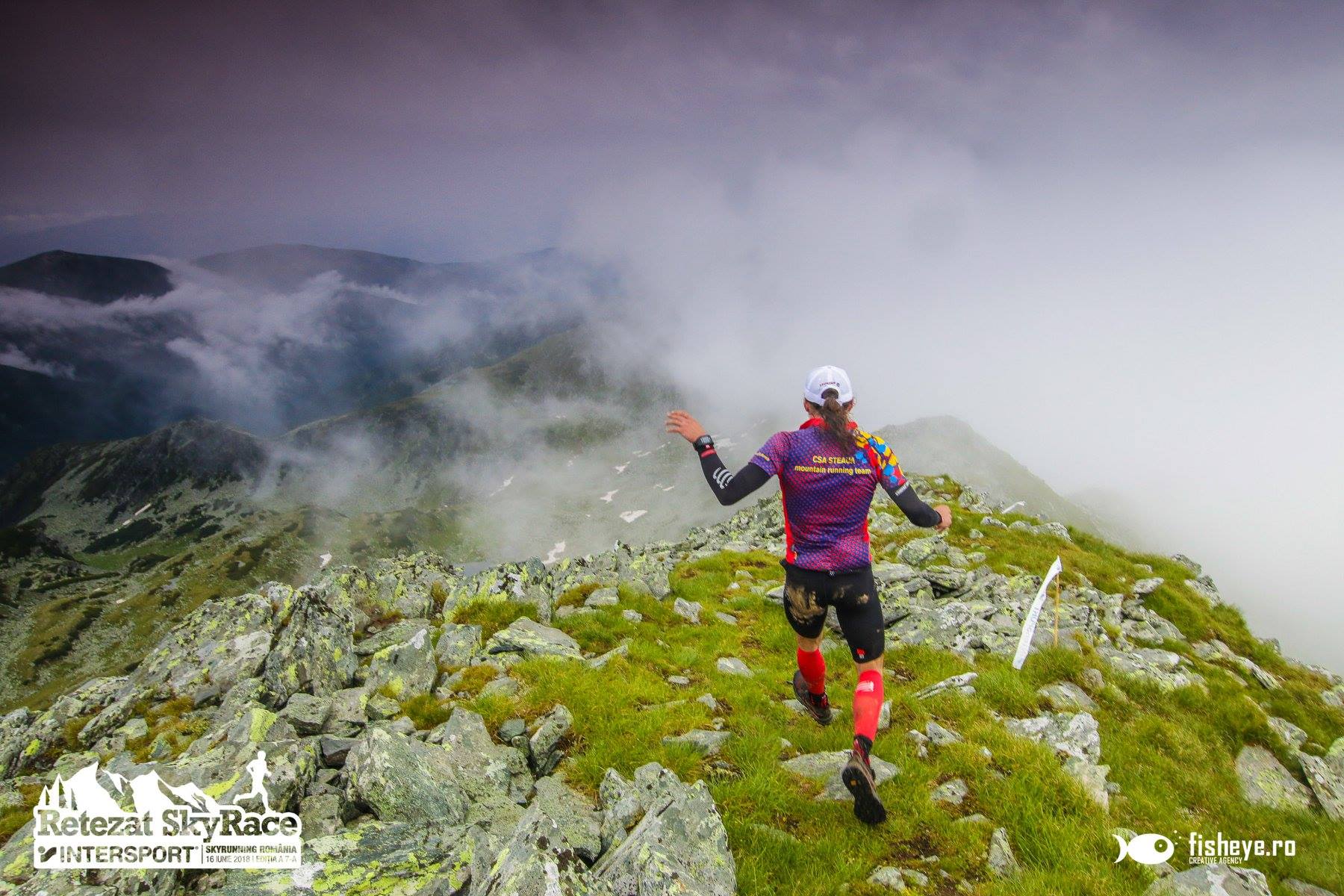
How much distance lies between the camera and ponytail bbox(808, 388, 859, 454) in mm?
8289

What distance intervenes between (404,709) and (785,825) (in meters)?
6.67

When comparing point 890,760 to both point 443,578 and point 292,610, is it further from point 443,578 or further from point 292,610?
point 443,578

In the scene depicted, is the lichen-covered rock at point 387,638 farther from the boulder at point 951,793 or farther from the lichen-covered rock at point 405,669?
the boulder at point 951,793

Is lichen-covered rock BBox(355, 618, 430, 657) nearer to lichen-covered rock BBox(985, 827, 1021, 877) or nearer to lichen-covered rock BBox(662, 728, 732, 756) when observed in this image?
lichen-covered rock BBox(662, 728, 732, 756)

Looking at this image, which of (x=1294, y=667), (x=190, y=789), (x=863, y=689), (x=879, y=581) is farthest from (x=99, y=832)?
(x=1294, y=667)

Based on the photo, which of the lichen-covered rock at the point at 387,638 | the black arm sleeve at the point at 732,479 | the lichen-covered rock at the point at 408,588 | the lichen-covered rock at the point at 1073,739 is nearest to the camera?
the lichen-covered rock at the point at 1073,739

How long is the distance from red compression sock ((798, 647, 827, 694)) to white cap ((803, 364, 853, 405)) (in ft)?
13.2

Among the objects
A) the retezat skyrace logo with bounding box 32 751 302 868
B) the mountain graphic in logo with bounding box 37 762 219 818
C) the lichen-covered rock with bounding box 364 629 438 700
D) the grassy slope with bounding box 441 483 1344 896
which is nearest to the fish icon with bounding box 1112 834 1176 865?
the grassy slope with bounding box 441 483 1344 896

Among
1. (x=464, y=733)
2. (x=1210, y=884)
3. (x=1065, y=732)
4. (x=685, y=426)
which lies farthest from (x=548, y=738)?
(x=1065, y=732)

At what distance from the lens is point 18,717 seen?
14.8 m

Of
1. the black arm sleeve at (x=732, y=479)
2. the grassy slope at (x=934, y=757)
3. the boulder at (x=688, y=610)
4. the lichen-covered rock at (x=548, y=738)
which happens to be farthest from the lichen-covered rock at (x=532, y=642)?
the black arm sleeve at (x=732, y=479)

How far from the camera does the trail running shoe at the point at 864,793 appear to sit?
7004 mm

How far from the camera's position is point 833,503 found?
27.5 ft

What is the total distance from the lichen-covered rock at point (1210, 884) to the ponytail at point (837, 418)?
551 cm
